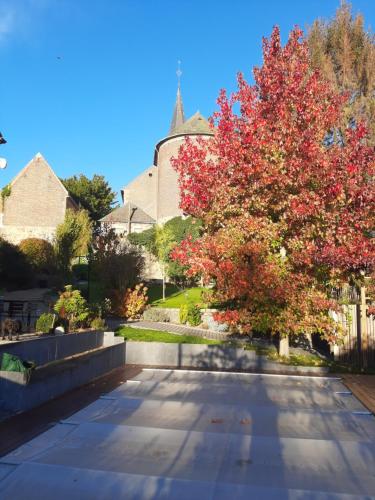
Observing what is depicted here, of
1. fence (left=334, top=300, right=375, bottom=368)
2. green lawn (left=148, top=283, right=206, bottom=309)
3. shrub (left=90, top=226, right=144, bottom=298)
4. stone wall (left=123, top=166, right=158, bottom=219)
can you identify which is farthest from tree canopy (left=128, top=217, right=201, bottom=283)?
fence (left=334, top=300, right=375, bottom=368)

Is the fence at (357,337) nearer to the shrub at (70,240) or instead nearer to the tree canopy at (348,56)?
the tree canopy at (348,56)

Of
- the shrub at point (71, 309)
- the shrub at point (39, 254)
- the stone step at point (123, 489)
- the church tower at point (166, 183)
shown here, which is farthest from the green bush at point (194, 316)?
the church tower at point (166, 183)

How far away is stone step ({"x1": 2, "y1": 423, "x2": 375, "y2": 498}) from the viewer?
4.84m

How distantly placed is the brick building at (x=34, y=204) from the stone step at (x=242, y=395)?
29.2m

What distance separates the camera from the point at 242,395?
8.88 metres

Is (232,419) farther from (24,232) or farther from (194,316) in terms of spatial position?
(24,232)

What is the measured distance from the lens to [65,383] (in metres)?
9.14

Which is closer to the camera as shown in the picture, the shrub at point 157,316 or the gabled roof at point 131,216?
the shrub at point 157,316

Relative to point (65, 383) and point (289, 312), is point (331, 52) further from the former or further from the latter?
point (65, 383)

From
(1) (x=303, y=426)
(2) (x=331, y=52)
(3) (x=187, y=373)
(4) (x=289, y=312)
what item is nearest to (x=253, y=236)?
(4) (x=289, y=312)

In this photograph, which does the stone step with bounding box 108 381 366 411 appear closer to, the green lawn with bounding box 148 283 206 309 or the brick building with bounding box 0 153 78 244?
the green lawn with bounding box 148 283 206 309

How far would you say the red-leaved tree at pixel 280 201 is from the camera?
10.3m

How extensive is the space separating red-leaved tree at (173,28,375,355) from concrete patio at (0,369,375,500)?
2666 millimetres

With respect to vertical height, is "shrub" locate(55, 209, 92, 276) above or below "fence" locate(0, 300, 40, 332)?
above
